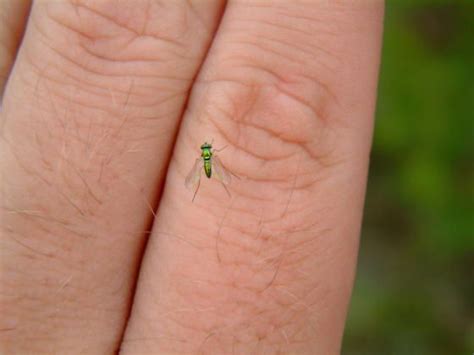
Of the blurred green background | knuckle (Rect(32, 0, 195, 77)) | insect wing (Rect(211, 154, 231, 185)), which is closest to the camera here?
insect wing (Rect(211, 154, 231, 185))

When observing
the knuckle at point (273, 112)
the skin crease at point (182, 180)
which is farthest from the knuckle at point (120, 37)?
the knuckle at point (273, 112)

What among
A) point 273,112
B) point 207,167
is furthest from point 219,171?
point 273,112

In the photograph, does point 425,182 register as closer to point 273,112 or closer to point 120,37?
point 273,112

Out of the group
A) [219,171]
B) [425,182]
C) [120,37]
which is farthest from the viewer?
[425,182]

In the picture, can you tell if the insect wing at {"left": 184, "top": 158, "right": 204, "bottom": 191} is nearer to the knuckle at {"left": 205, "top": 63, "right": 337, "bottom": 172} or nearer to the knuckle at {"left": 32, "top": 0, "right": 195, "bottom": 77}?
the knuckle at {"left": 205, "top": 63, "right": 337, "bottom": 172}

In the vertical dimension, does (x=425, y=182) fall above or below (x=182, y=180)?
above

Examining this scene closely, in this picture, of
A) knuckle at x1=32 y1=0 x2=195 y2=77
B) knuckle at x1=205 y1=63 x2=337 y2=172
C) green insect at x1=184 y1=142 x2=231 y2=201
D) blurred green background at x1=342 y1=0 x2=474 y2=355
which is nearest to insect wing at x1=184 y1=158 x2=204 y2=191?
green insect at x1=184 y1=142 x2=231 y2=201

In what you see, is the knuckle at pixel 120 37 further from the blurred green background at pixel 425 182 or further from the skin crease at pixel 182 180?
the blurred green background at pixel 425 182

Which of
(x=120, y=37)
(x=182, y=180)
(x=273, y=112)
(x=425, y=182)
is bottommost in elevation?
(x=182, y=180)
